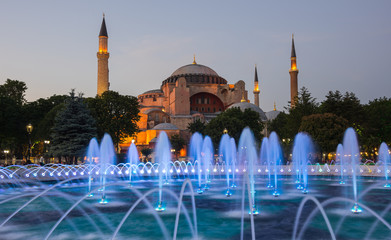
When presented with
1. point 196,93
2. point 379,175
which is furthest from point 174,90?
point 379,175

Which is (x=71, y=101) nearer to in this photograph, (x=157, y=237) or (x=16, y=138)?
(x=16, y=138)

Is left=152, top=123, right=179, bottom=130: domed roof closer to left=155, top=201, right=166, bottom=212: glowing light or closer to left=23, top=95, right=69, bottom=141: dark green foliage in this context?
left=23, top=95, right=69, bottom=141: dark green foliage

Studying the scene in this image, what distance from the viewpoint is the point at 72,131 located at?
27844 millimetres

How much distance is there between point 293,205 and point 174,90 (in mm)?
56140

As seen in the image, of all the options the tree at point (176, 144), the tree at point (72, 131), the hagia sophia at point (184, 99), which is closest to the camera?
the tree at point (72, 131)

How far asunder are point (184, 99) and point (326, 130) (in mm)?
35957

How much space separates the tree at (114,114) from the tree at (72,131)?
25.1 feet

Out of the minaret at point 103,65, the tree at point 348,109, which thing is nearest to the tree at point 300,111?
the tree at point 348,109

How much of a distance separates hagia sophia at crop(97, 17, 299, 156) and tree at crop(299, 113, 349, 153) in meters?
21.2

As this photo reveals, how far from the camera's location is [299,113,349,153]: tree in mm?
31734

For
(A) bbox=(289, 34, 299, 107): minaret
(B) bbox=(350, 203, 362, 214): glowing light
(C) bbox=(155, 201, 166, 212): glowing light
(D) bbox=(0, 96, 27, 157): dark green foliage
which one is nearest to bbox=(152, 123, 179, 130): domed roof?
(A) bbox=(289, 34, 299, 107): minaret

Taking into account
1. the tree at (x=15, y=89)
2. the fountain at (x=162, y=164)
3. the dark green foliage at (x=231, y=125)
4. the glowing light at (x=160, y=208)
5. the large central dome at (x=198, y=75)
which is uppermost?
the large central dome at (x=198, y=75)

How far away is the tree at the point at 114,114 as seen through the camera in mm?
37531

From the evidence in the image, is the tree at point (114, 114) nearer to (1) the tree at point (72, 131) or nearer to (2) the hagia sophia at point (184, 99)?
(1) the tree at point (72, 131)
